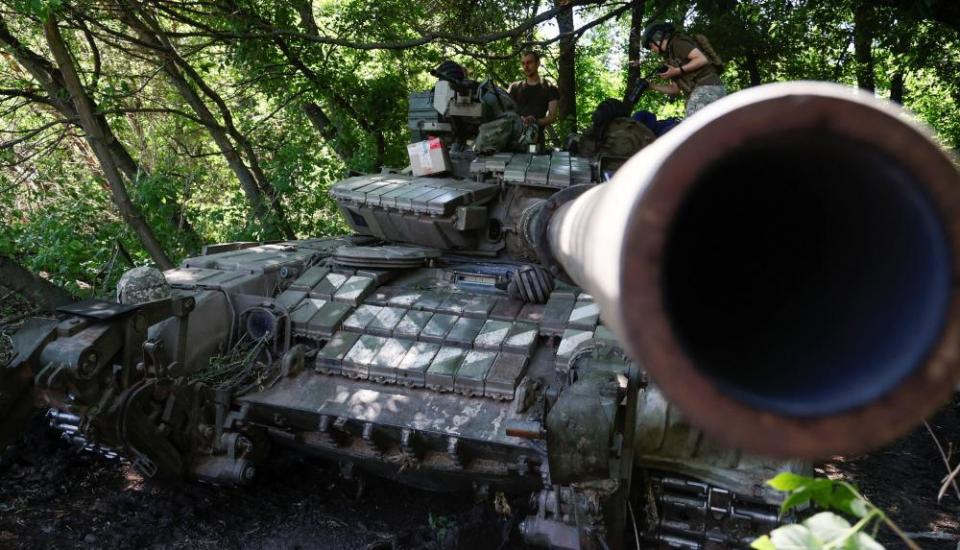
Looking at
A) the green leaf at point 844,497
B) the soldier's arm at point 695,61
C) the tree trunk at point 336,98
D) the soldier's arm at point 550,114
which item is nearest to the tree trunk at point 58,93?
the tree trunk at point 336,98

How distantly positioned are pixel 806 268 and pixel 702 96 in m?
4.96

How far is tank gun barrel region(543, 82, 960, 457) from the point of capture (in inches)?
39.1

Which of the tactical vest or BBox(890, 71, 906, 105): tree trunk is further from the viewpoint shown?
BBox(890, 71, 906, 105): tree trunk

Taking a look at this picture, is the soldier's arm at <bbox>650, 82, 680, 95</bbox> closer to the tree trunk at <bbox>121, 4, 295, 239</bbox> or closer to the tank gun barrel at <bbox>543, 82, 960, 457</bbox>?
the tank gun barrel at <bbox>543, 82, 960, 457</bbox>

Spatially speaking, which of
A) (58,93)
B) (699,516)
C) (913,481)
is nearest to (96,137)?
(58,93)

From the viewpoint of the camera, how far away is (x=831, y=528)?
51.6 inches

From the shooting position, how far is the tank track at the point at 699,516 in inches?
165

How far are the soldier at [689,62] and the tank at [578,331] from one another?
38.2 inches

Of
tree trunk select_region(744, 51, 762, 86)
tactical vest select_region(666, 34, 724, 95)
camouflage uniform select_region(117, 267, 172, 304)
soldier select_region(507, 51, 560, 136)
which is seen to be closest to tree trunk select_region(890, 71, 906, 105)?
tree trunk select_region(744, 51, 762, 86)

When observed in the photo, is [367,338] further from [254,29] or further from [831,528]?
[254,29]

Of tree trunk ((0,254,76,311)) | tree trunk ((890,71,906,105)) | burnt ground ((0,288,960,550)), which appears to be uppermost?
tree trunk ((890,71,906,105))

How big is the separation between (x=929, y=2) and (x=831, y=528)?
20.9ft

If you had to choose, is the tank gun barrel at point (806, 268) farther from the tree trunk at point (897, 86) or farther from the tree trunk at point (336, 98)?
the tree trunk at point (897, 86)

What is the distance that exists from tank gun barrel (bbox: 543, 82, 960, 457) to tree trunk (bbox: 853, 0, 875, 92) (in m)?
7.97
